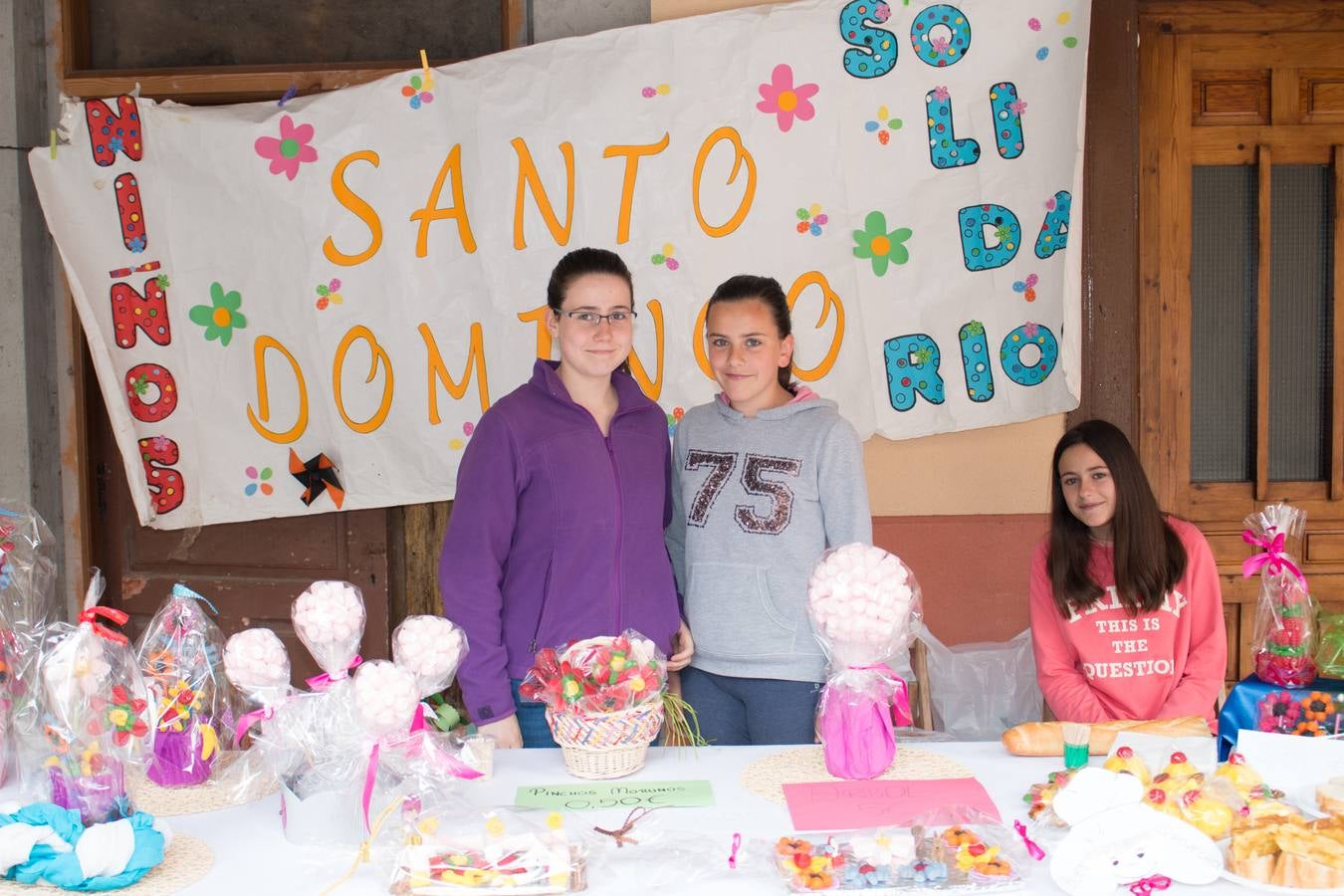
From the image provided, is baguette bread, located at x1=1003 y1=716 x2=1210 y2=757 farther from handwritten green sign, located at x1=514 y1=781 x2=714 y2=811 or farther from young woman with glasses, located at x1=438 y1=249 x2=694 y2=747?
young woman with glasses, located at x1=438 y1=249 x2=694 y2=747

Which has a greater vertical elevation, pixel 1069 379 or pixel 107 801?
pixel 1069 379

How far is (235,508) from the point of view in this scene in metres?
3.62

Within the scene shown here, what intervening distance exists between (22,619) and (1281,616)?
218 cm

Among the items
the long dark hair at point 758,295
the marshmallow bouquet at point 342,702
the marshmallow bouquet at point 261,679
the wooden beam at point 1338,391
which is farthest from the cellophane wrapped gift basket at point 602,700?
the wooden beam at point 1338,391

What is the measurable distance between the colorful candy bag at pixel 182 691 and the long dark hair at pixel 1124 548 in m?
1.68

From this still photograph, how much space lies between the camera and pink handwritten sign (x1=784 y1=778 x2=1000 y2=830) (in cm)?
159

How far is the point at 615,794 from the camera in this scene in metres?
1.69

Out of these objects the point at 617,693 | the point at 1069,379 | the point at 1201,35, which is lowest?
the point at 617,693

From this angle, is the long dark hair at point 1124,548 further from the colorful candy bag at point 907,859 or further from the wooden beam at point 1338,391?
the wooden beam at point 1338,391

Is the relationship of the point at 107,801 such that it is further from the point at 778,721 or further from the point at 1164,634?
the point at 1164,634

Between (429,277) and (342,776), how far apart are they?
2154mm

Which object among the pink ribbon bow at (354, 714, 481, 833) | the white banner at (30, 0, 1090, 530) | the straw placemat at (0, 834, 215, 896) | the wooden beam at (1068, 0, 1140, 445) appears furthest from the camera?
the wooden beam at (1068, 0, 1140, 445)

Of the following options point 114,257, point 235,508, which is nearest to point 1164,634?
point 235,508

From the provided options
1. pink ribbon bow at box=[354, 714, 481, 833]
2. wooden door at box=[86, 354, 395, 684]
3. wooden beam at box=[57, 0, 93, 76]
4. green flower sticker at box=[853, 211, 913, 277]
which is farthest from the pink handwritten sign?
wooden beam at box=[57, 0, 93, 76]
